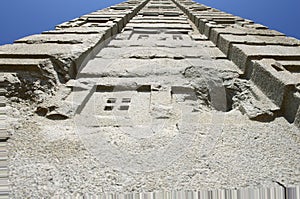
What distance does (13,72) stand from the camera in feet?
9.16

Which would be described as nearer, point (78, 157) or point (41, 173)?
point (41, 173)

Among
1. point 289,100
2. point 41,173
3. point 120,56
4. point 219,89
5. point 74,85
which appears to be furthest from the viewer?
point 120,56

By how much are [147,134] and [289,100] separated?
44.0 inches

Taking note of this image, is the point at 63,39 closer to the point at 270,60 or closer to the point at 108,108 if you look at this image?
the point at 108,108

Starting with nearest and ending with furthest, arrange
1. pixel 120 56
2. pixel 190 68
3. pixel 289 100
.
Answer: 1. pixel 289 100
2. pixel 190 68
3. pixel 120 56

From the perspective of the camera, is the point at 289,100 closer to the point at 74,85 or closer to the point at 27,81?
the point at 74,85

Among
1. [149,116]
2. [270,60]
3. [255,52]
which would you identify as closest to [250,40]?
[255,52]

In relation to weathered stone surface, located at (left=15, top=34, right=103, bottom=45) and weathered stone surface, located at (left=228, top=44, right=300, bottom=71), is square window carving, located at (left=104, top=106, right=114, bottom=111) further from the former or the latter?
weathered stone surface, located at (left=228, top=44, right=300, bottom=71)

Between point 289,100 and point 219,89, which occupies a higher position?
point 289,100

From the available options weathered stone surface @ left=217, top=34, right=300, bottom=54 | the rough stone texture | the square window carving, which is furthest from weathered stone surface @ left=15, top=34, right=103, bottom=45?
weathered stone surface @ left=217, top=34, right=300, bottom=54

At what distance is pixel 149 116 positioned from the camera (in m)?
2.47

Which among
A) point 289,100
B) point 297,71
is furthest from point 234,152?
point 297,71

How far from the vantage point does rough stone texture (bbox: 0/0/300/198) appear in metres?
1.66

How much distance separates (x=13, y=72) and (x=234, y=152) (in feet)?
6.48
